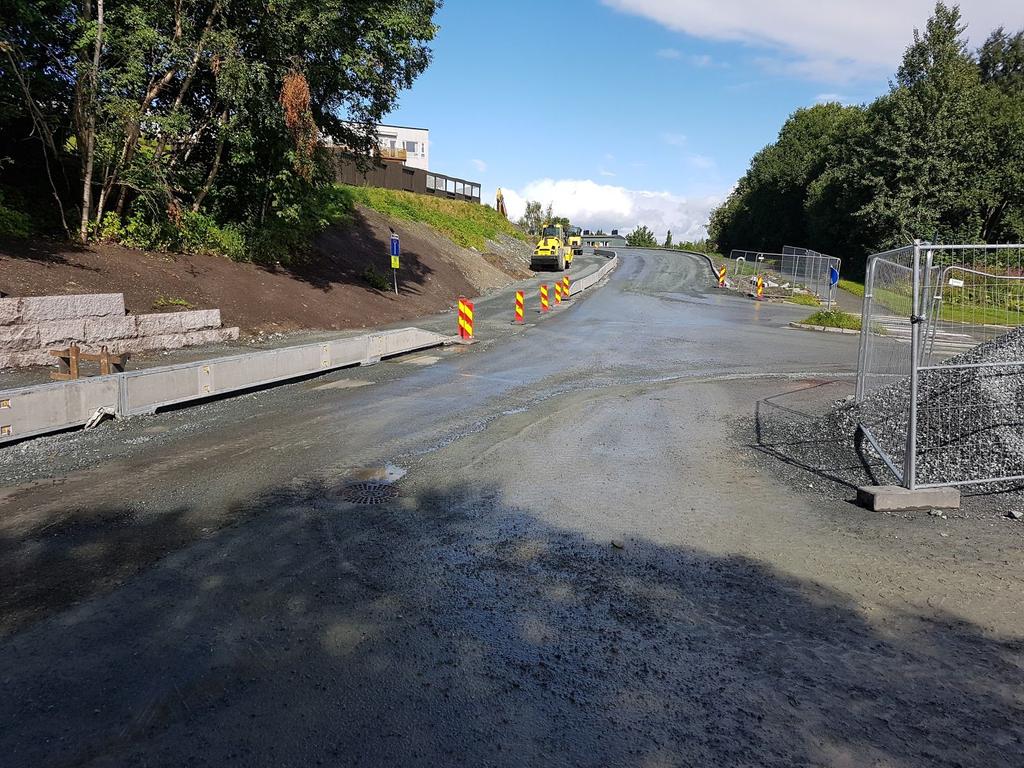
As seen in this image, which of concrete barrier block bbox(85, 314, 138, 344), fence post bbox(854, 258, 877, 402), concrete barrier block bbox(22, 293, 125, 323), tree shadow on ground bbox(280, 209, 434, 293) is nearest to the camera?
fence post bbox(854, 258, 877, 402)

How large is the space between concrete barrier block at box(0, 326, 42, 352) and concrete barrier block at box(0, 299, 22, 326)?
0.12 m

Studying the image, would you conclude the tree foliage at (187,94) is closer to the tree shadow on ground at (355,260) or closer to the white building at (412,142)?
the tree shadow on ground at (355,260)

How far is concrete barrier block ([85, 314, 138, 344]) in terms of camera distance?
42.2 feet

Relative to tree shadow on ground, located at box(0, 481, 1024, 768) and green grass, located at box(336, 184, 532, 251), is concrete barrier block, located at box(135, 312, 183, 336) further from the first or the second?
green grass, located at box(336, 184, 532, 251)

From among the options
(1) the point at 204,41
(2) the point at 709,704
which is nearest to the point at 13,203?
(1) the point at 204,41

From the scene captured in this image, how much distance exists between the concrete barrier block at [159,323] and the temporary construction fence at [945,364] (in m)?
13.4

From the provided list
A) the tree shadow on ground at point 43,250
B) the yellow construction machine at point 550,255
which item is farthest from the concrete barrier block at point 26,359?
the yellow construction machine at point 550,255

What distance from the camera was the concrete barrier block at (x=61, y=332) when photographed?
12.0 metres

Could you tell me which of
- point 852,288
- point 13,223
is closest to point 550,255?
point 852,288

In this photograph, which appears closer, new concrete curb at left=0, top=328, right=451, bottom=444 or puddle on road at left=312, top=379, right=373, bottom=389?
new concrete curb at left=0, top=328, right=451, bottom=444

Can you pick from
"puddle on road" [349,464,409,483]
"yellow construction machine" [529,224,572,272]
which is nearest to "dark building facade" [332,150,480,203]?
"yellow construction machine" [529,224,572,272]

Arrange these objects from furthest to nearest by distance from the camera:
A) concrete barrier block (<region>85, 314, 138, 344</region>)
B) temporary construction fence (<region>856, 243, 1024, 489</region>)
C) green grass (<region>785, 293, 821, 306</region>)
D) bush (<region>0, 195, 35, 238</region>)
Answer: green grass (<region>785, 293, 821, 306</region>) < bush (<region>0, 195, 35, 238</region>) < concrete barrier block (<region>85, 314, 138, 344</region>) < temporary construction fence (<region>856, 243, 1024, 489</region>)

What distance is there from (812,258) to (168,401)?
118 feet

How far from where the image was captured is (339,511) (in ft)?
19.8
